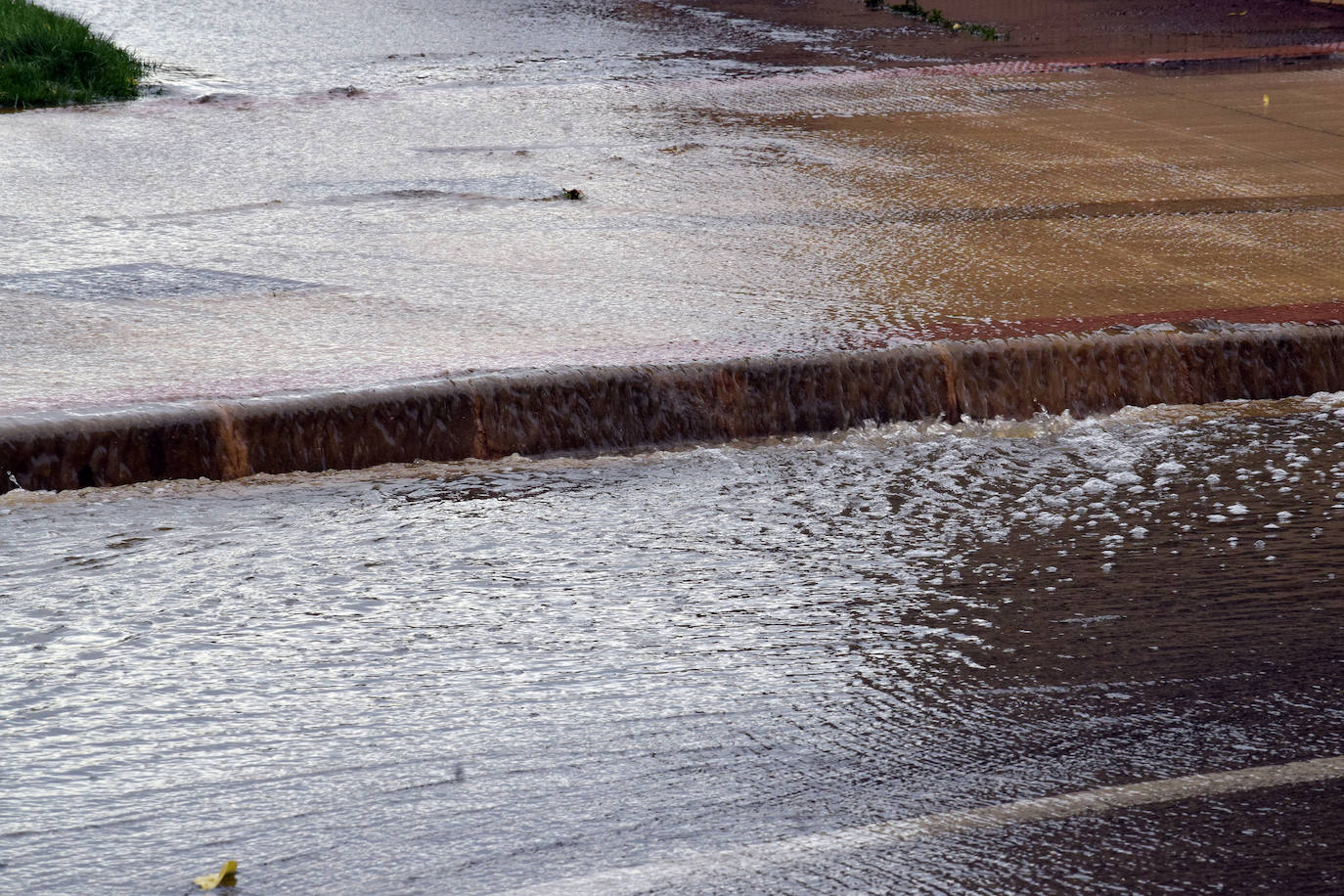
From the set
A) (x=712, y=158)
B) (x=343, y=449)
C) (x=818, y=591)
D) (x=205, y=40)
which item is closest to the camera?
(x=818, y=591)

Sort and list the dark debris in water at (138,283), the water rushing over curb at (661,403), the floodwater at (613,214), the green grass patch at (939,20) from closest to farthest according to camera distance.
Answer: the water rushing over curb at (661,403) → the floodwater at (613,214) → the dark debris in water at (138,283) → the green grass patch at (939,20)

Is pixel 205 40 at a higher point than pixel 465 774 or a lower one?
higher

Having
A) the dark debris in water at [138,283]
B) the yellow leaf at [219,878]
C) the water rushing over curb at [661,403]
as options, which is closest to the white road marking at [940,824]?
the yellow leaf at [219,878]

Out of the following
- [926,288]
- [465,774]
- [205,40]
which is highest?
[205,40]

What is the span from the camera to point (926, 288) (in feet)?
18.3

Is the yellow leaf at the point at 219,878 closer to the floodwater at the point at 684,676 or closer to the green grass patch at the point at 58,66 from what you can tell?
the floodwater at the point at 684,676

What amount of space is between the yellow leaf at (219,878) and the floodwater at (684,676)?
3 centimetres

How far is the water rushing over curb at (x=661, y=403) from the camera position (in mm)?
4129

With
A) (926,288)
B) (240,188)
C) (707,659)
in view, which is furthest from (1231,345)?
(240,188)

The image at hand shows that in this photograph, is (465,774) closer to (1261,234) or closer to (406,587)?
(406,587)

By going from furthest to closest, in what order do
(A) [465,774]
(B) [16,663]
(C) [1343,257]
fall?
(C) [1343,257] < (B) [16,663] < (A) [465,774]

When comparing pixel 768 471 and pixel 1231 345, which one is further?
pixel 1231 345

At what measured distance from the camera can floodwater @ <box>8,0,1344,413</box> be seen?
16.1 feet

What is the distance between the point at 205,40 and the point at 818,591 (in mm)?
10317
